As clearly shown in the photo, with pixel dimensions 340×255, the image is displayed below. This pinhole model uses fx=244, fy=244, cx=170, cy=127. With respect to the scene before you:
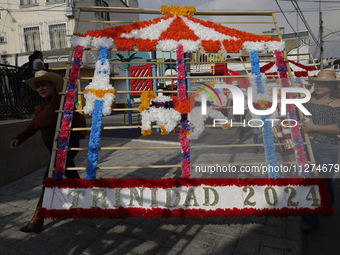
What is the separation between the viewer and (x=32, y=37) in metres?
20.2

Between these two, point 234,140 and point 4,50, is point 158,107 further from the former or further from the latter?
point 4,50

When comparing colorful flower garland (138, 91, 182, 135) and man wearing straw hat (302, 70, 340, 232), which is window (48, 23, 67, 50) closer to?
colorful flower garland (138, 91, 182, 135)

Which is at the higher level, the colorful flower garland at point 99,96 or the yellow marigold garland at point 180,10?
the yellow marigold garland at point 180,10

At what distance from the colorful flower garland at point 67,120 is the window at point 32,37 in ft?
66.4

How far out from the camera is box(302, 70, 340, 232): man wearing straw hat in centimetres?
313

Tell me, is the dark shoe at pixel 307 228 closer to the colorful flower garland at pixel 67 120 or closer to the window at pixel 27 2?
the colorful flower garland at pixel 67 120

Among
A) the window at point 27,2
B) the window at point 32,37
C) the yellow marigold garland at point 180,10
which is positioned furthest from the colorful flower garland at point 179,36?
the window at point 27,2

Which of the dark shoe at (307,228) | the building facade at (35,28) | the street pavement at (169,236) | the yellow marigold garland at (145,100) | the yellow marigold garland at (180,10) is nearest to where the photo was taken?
the street pavement at (169,236)

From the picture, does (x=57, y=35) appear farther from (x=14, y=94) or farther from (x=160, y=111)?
(x=160, y=111)

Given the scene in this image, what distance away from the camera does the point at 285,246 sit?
105 inches

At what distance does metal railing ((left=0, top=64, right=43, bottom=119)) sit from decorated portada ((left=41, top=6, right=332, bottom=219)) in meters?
3.24

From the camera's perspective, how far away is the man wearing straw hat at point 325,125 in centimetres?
313

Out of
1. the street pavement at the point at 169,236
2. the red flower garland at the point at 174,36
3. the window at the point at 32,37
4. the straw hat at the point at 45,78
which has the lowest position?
the street pavement at the point at 169,236

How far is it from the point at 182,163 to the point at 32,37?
72.4 ft
